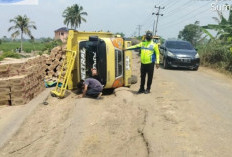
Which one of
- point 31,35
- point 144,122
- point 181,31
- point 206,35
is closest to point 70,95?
point 144,122

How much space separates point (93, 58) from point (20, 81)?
2.77 meters

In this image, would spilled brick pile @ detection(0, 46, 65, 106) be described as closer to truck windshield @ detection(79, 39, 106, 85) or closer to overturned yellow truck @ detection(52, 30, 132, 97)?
overturned yellow truck @ detection(52, 30, 132, 97)

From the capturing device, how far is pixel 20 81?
10344 mm

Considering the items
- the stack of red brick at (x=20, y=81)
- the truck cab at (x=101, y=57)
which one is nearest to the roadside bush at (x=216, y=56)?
the truck cab at (x=101, y=57)

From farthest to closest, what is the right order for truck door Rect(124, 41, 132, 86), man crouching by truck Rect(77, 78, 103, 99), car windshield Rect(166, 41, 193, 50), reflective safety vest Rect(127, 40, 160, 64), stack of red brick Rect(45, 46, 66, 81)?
car windshield Rect(166, 41, 193, 50), stack of red brick Rect(45, 46, 66, 81), truck door Rect(124, 41, 132, 86), man crouching by truck Rect(77, 78, 103, 99), reflective safety vest Rect(127, 40, 160, 64)

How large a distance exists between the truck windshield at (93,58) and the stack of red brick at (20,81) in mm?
2349

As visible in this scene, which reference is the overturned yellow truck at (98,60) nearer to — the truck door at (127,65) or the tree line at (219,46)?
the truck door at (127,65)

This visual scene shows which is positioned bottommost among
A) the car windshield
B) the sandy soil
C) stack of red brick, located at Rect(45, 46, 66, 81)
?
the sandy soil

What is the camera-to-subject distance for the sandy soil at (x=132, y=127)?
5.25 metres

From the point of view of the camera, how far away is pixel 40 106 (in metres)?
9.91

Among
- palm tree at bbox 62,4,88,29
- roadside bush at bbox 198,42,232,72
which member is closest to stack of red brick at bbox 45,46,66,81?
roadside bush at bbox 198,42,232,72

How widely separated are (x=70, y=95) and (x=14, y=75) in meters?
2.58

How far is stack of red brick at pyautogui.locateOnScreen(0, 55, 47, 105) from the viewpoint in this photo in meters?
10.3

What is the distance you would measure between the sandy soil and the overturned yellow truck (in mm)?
691
